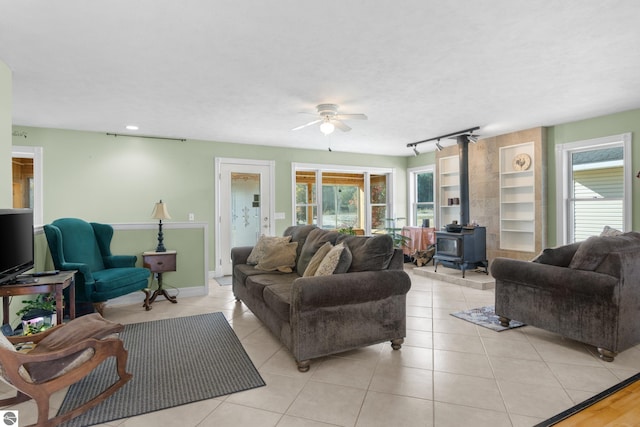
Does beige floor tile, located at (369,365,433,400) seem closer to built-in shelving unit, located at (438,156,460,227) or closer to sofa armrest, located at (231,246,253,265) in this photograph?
sofa armrest, located at (231,246,253,265)

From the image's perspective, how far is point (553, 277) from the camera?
2.92 m

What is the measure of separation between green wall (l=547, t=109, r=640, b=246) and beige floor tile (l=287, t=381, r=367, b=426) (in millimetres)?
4580

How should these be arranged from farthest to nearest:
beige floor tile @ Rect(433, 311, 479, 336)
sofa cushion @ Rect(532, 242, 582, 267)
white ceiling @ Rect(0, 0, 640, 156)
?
beige floor tile @ Rect(433, 311, 479, 336) → sofa cushion @ Rect(532, 242, 582, 267) → white ceiling @ Rect(0, 0, 640, 156)

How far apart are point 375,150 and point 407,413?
578 centimetres

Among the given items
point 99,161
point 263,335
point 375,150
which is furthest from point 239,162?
point 263,335

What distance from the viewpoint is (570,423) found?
1.92 m

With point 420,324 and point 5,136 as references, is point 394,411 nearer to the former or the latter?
point 420,324

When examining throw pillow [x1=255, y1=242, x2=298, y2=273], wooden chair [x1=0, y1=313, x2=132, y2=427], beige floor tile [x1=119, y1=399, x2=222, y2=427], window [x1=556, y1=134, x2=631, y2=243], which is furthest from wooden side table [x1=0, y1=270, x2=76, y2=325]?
window [x1=556, y1=134, x2=631, y2=243]

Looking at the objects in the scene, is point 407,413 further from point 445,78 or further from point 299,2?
point 445,78

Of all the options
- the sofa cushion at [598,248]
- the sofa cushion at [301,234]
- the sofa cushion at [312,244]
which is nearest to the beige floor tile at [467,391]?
the sofa cushion at [598,248]

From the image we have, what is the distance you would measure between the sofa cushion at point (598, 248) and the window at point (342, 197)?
193 inches

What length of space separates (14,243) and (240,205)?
3.85 m

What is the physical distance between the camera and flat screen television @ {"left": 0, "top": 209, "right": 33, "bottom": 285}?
2.55 meters

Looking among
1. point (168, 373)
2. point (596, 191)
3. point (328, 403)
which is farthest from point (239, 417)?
point (596, 191)
